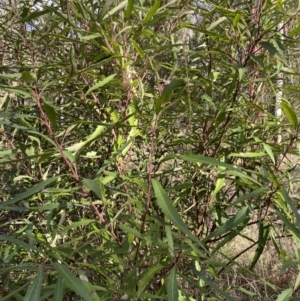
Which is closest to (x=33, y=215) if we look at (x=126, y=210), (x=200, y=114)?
(x=126, y=210)

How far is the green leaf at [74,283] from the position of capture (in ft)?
2.46

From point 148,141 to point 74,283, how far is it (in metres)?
0.74

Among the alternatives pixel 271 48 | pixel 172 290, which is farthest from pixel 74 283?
pixel 271 48

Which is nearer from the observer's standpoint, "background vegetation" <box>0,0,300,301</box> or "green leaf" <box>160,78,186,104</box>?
"green leaf" <box>160,78,186,104</box>

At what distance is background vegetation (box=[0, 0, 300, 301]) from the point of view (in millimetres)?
962

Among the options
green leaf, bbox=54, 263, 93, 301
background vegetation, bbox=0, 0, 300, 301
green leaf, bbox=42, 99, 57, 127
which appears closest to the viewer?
green leaf, bbox=54, 263, 93, 301

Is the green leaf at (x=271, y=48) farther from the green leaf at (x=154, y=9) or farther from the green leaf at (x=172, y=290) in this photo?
the green leaf at (x=172, y=290)

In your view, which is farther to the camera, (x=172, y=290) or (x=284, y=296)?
(x=284, y=296)

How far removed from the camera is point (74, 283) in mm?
763

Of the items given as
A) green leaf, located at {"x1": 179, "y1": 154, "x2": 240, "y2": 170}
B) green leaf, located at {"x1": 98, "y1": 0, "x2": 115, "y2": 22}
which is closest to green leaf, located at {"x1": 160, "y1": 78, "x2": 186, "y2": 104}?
green leaf, located at {"x1": 179, "y1": 154, "x2": 240, "y2": 170}

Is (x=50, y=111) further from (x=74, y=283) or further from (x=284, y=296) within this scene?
(x=284, y=296)

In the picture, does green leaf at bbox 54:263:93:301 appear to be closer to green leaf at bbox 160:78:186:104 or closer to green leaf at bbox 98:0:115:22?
green leaf at bbox 160:78:186:104

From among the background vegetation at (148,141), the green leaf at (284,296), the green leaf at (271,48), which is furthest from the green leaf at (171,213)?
the green leaf at (271,48)

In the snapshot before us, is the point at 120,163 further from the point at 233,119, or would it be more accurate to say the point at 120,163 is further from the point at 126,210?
the point at 233,119
